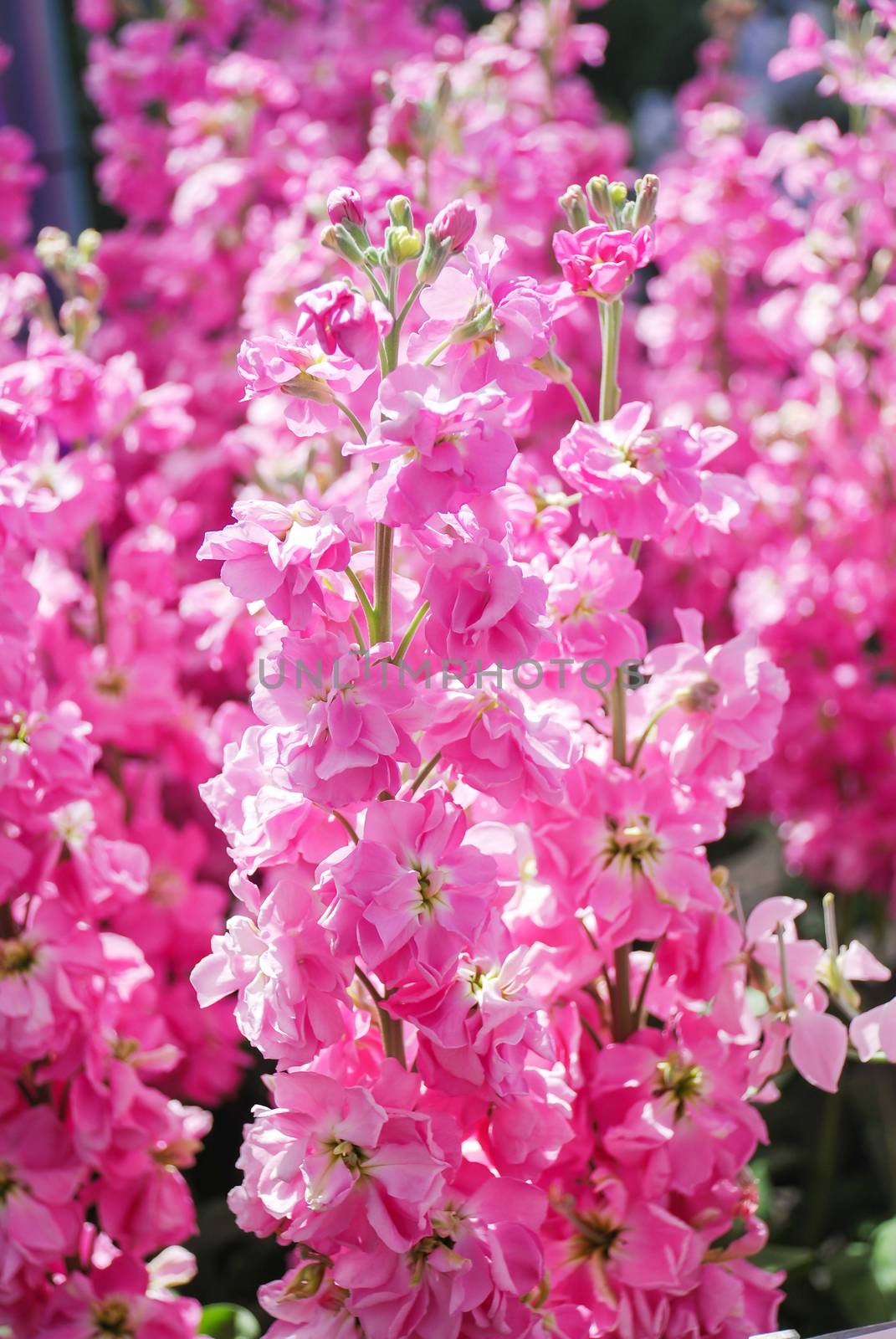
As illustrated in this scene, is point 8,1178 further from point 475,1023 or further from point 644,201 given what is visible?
point 644,201

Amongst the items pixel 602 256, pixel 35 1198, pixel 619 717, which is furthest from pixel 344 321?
pixel 35 1198

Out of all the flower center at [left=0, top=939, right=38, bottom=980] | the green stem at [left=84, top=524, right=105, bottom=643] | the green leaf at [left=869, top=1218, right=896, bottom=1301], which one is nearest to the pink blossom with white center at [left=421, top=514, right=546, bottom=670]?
the flower center at [left=0, top=939, right=38, bottom=980]

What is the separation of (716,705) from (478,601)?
18 cm

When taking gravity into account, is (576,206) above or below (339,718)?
above

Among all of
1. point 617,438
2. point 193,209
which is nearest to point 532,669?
point 617,438

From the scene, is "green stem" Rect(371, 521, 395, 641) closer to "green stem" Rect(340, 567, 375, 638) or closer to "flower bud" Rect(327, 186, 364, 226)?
"green stem" Rect(340, 567, 375, 638)

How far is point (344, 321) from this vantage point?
53 cm

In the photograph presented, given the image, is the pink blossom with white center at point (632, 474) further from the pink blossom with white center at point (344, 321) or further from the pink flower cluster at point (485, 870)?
the pink blossom with white center at point (344, 321)

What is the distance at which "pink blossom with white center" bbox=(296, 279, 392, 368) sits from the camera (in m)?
0.54

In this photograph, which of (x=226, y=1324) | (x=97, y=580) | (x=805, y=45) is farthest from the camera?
(x=805, y=45)

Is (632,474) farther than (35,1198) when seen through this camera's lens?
No

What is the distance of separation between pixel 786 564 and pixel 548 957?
73cm

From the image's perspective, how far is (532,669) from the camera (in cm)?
65

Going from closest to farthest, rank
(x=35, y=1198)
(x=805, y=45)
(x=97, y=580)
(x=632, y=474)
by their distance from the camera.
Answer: (x=632, y=474)
(x=35, y=1198)
(x=97, y=580)
(x=805, y=45)
